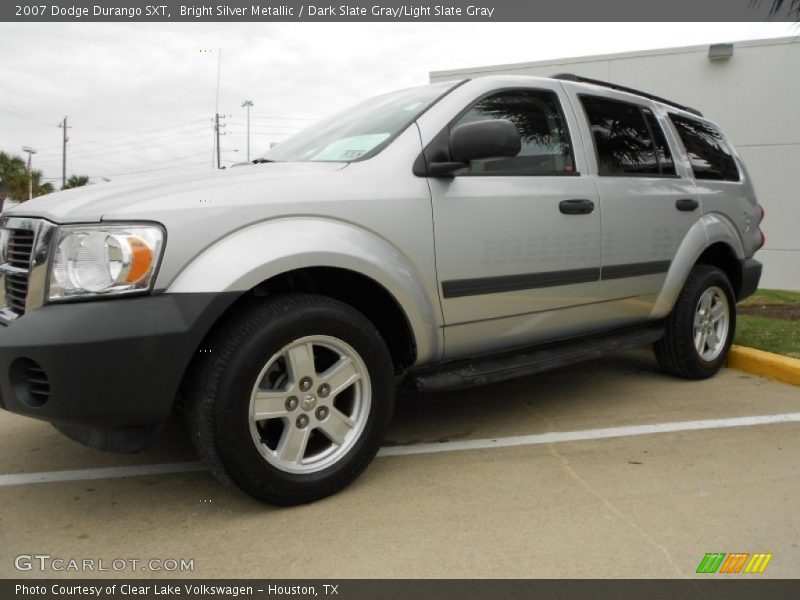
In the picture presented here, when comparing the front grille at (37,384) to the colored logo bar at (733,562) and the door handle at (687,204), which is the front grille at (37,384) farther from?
the door handle at (687,204)

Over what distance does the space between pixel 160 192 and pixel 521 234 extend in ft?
5.42

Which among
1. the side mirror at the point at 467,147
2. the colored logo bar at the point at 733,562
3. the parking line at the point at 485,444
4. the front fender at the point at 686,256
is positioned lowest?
the parking line at the point at 485,444

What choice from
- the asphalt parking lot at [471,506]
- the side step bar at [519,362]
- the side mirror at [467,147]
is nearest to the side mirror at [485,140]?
the side mirror at [467,147]

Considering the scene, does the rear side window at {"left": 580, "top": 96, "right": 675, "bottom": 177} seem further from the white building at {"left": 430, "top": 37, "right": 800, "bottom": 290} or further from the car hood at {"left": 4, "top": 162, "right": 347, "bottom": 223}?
the white building at {"left": 430, "top": 37, "right": 800, "bottom": 290}

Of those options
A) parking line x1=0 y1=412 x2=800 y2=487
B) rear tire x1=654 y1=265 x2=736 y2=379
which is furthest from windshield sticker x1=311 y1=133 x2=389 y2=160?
rear tire x1=654 y1=265 x2=736 y2=379

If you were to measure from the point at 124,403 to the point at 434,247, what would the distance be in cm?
139

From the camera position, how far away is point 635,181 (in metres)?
3.80

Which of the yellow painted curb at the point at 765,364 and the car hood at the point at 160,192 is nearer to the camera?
the car hood at the point at 160,192

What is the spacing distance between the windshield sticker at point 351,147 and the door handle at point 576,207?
0.99m

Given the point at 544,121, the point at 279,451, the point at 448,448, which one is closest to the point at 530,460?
the point at 448,448

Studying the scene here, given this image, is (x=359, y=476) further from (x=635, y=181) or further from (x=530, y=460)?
(x=635, y=181)

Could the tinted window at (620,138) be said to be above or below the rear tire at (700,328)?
above

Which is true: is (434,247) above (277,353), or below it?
above

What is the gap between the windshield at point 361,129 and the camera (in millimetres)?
3000
